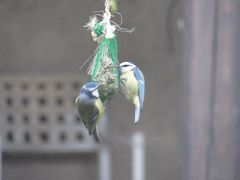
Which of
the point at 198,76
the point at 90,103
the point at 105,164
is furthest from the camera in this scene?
the point at 105,164

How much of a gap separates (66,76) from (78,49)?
0.14 metres

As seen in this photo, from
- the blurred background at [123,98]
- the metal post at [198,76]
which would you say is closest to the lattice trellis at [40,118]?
the blurred background at [123,98]

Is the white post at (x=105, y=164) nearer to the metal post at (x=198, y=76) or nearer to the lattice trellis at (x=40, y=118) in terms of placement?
the lattice trellis at (x=40, y=118)

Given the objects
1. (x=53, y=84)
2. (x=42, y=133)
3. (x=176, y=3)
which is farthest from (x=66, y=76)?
(x=176, y=3)

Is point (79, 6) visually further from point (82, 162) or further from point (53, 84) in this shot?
point (82, 162)

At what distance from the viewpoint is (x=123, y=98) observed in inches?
55.9

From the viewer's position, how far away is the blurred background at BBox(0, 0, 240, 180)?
52.2 inches

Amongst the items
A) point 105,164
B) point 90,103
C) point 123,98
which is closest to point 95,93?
point 90,103

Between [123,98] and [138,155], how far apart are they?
0.78ft

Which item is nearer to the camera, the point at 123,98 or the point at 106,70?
the point at 106,70

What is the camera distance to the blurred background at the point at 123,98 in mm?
1326

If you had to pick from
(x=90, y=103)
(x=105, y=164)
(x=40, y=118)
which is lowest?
(x=105, y=164)

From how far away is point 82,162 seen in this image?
161 centimetres

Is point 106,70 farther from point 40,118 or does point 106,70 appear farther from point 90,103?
point 40,118
